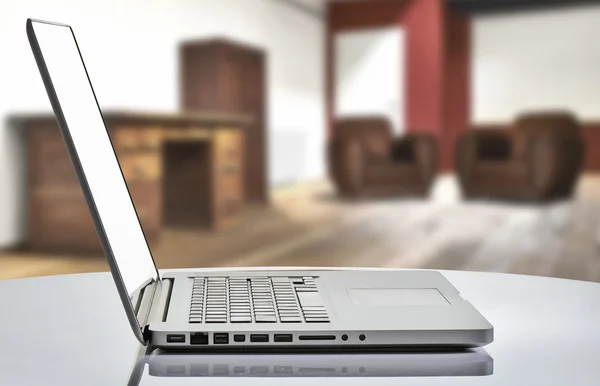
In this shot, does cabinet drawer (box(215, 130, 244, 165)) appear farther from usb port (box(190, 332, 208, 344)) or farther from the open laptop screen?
usb port (box(190, 332, 208, 344))

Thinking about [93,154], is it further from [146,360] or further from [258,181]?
A: [258,181]

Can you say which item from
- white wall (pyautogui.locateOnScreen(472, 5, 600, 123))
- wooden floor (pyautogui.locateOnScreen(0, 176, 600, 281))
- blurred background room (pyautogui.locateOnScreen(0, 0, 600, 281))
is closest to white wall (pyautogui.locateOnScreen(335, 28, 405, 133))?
blurred background room (pyautogui.locateOnScreen(0, 0, 600, 281))

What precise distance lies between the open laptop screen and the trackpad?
6.7 inches

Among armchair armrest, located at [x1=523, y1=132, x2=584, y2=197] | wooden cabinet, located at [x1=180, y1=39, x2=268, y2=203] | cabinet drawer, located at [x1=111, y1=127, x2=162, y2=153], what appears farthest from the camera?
armchair armrest, located at [x1=523, y1=132, x2=584, y2=197]

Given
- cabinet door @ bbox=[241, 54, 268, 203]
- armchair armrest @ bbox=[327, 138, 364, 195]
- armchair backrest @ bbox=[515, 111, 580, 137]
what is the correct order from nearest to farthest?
cabinet door @ bbox=[241, 54, 268, 203] → armchair armrest @ bbox=[327, 138, 364, 195] → armchair backrest @ bbox=[515, 111, 580, 137]

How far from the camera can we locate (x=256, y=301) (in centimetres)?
50

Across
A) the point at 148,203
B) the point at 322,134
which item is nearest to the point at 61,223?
the point at 148,203

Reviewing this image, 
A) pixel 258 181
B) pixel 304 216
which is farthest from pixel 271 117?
pixel 304 216

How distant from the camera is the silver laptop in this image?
17.2 inches

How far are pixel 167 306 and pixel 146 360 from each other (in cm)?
8

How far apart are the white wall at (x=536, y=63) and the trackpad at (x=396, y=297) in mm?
9059

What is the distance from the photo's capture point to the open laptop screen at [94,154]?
429mm

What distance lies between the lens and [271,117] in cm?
704

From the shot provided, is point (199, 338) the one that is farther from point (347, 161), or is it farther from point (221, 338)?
point (347, 161)
